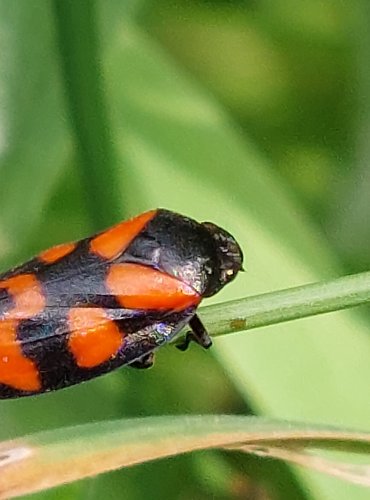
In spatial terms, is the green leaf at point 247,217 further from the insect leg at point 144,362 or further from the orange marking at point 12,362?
the orange marking at point 12,362

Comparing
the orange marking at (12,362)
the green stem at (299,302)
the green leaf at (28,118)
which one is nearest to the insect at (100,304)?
the orange marking at (12,362)

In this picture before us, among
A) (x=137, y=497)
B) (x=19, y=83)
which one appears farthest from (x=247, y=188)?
(x=137, y=497)

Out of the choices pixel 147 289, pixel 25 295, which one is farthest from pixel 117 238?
pixel 25 295

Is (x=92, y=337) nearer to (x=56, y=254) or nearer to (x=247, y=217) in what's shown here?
(x=56, y=254)

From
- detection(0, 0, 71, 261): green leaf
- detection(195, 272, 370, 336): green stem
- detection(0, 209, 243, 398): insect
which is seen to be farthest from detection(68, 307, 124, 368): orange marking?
detection(0, 0, 71, 261): green leaf

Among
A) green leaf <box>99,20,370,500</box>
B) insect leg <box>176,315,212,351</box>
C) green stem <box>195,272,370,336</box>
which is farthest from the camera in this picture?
green leaf <box>99,20,370,500</box>

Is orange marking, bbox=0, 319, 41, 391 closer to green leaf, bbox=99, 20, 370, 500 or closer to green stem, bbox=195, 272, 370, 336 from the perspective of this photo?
green stem, bbox=195, 272, 370, 336

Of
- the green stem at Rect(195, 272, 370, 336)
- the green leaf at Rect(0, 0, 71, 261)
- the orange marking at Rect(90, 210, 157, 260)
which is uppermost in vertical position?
the green leaf at Rect(0, 0, 71, 261)
